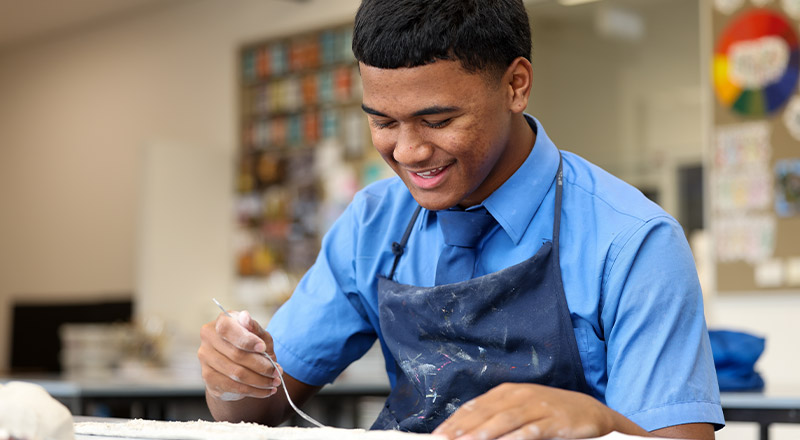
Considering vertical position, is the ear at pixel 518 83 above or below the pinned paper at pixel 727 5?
below

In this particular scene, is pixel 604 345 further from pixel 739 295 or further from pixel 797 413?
pixel 739 295

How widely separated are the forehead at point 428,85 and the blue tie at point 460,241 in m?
0.20

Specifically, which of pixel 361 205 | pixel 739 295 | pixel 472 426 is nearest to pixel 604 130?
pixel 739 295

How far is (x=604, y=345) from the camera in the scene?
1221 mm

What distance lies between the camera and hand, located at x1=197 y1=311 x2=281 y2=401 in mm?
1212

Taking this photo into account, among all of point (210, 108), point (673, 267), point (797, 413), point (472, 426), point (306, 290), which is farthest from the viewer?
point (210, 108)

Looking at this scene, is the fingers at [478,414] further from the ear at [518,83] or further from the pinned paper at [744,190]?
the pinned paper at [744,190]

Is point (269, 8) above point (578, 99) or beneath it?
above

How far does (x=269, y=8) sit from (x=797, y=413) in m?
4.31

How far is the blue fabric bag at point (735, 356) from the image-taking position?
2221mm

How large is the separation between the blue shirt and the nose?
0.52ft

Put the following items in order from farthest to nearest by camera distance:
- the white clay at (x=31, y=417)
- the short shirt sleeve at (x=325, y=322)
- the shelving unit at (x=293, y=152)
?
the shelving unit at (x=293, y=152) < the short shirt sleeve at (x=325, y=322) < the white clay at (x=31, y=417)

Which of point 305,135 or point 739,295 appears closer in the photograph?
point 739,295

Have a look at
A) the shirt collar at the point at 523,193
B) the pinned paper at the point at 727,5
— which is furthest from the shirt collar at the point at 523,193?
the pinned paper at the point at 727,5
